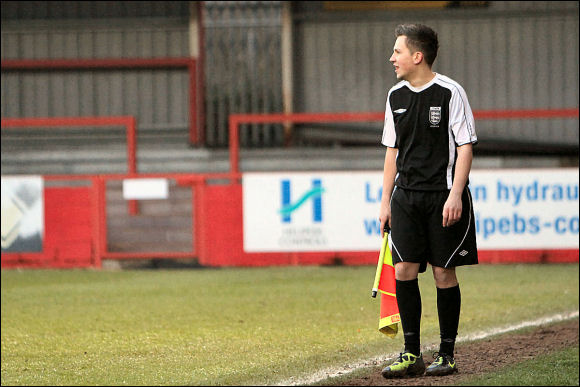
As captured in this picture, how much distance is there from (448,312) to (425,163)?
20.4 inches

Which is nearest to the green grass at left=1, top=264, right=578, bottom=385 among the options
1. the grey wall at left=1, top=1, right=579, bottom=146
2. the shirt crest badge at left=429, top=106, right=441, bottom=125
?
the shirt crest badge at left=429, top=106, right=441, bottom=125

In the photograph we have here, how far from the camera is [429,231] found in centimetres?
255

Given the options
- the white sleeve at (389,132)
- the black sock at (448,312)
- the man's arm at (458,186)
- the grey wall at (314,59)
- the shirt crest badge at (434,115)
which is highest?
the grey wall at (314,59)

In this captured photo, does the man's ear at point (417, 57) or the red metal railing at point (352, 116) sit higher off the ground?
the man's ear at point (417, 57)

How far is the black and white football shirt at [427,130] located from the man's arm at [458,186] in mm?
20

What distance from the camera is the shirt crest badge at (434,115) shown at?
7.79ft

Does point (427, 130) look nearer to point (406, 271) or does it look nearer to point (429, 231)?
point (429, 231)

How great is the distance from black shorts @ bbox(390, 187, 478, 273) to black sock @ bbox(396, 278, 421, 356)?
0.14 meters

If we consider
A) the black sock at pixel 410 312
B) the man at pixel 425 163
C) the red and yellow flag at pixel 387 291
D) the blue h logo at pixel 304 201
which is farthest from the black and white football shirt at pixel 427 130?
the blue h logo at pixel 304 201

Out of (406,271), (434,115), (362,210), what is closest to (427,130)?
(434,115)

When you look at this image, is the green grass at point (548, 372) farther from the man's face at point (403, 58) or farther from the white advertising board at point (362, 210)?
the white advertising board at point (362, 210)

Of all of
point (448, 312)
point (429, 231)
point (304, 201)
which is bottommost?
point (304, 201)

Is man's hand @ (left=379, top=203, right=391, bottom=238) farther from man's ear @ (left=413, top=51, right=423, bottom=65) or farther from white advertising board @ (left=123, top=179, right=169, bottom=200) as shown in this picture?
white advertising board @ (left=123, top=179, right=169, bottom=200)

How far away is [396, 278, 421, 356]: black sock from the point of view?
2721mm
